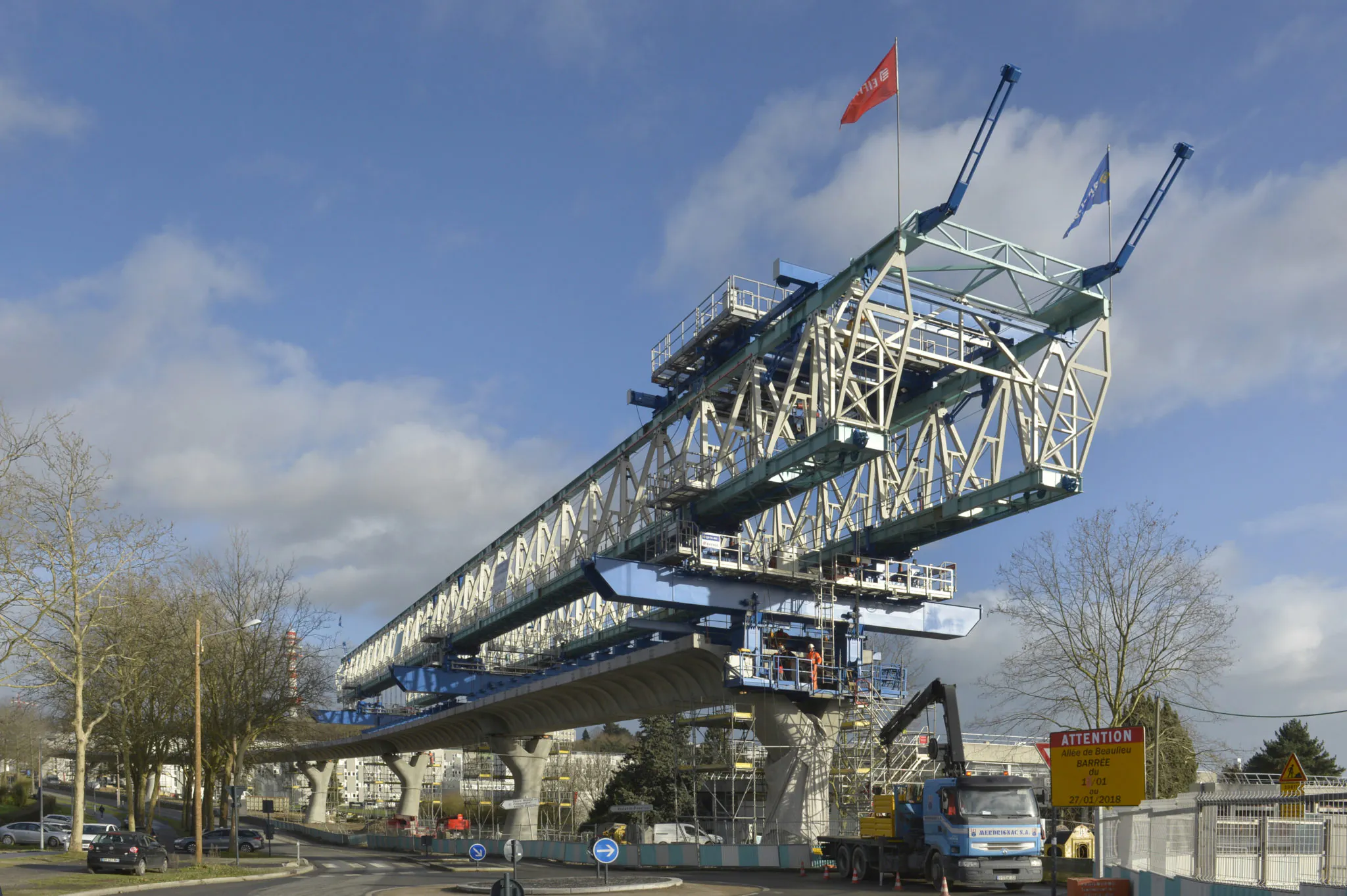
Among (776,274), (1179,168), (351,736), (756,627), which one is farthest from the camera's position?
(351,736)

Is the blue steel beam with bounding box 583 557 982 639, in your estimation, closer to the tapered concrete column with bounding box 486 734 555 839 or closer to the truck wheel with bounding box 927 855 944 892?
the truck wheel with bounding box 927 855 944 892

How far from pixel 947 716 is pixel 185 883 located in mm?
22940

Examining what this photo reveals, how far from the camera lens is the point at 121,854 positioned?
36.8m

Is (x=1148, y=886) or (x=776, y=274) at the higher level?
(x=776, y=274)

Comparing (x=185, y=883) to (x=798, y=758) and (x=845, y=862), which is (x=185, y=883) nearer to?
(x=845, y=862)

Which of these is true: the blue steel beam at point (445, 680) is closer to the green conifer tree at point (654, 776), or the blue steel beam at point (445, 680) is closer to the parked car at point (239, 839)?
the green conifer tree at point (654, 776)

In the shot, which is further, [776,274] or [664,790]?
[664,790]

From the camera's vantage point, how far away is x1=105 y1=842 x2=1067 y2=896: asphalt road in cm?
2748

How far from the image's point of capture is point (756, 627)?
134 ft

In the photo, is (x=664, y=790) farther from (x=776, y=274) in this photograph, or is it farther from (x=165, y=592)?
(x=776, y=274)

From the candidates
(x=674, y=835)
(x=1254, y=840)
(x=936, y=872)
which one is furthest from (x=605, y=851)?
(x=674, y=835)

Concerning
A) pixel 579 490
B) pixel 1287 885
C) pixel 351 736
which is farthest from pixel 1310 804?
pixel 351 736

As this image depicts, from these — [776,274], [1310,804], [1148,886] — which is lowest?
[1148,886]

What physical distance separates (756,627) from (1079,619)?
12.2 metres
